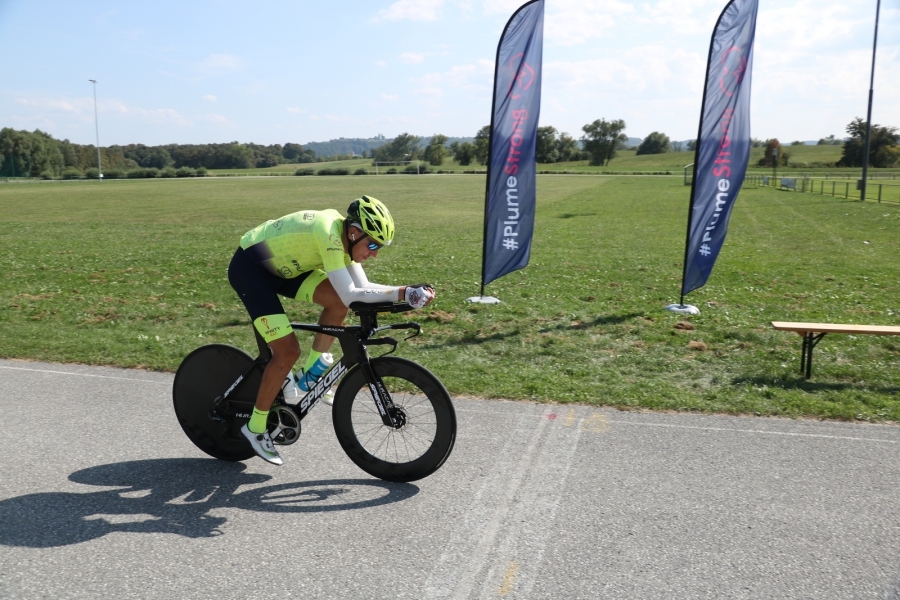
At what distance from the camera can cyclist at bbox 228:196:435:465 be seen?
4.39 m

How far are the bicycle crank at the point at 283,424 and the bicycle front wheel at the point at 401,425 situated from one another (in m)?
0.28

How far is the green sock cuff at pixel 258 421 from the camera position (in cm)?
471

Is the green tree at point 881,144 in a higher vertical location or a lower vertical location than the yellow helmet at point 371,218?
A: higher

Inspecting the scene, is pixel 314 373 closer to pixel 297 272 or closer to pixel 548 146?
pixel 297 272

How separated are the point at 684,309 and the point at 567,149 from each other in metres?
139

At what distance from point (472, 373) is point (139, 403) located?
3.15m

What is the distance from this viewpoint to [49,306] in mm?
11023

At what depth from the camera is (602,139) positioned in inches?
5733

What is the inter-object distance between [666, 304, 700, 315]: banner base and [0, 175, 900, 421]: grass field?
0.68 feet

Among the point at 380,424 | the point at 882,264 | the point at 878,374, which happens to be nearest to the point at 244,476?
the point at 380,424

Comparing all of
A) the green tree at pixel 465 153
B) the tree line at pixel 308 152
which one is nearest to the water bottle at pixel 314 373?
the tree line at pixel 308 152

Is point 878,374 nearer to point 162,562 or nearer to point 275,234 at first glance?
point 275,234

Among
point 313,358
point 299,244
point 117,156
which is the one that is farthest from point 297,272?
point 117,156

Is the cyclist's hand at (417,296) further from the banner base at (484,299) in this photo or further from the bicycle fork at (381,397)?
the banner base at (484,299)
